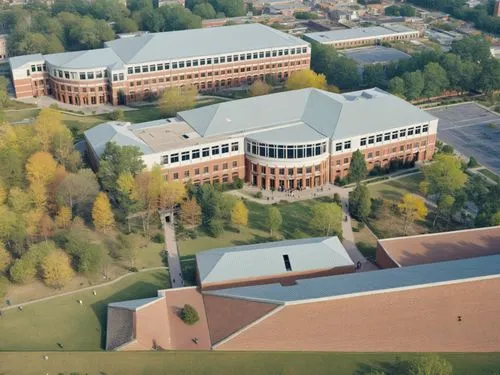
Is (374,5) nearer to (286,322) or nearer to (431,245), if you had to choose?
(431,245)

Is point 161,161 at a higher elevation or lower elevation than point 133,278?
higher

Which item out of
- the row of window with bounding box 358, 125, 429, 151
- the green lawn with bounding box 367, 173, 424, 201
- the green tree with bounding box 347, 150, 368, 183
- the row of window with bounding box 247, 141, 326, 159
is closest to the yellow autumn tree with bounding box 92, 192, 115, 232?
the row of window with bounding box 247, 141, 326, 159

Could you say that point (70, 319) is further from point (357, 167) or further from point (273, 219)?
point (357, 167)

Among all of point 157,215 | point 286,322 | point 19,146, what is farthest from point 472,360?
point 19,146

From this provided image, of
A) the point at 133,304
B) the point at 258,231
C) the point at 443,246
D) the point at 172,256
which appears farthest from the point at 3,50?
the point at 443,246

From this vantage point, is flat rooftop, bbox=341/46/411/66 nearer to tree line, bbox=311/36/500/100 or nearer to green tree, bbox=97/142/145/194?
tree line, bbox=311/36/500/100

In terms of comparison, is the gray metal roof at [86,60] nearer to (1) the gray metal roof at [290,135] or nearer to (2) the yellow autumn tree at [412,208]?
(1) the gray metal roof at [290,135]
